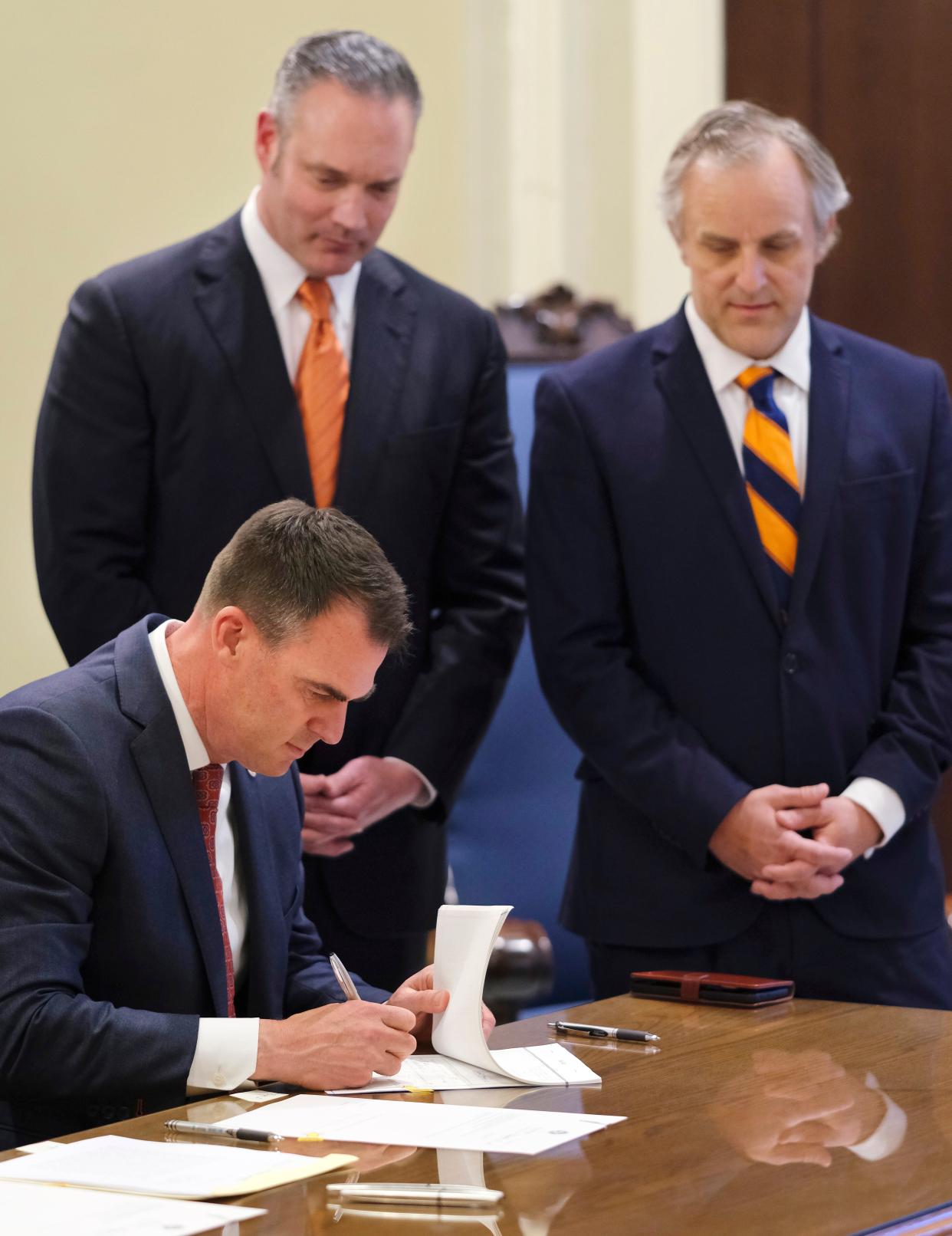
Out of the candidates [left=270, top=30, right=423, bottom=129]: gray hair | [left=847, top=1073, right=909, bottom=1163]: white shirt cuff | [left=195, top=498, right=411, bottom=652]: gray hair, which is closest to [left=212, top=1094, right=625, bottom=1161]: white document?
[left=847, top=1073, right=909, bottom=1163]: white shirt cuff

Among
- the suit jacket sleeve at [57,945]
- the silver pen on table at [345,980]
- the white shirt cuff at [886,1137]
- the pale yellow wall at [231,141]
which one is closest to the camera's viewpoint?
the white shirt cuff at [886,1137]

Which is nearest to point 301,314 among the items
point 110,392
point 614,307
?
point 110,392

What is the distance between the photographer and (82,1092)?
6.87ft

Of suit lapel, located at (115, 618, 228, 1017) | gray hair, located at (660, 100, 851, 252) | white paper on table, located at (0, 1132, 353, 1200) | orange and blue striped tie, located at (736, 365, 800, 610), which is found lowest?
white paper on table, located at (0, 1132, 353, 1200)

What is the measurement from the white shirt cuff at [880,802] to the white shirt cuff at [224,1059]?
123 centimetres

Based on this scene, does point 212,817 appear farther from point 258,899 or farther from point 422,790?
point 422,790

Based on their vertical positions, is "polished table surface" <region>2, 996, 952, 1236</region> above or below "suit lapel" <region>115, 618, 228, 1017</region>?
below

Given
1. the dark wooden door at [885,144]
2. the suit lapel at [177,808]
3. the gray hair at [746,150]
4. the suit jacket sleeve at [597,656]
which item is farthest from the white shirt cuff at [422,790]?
the dark wooden door at [885,144]

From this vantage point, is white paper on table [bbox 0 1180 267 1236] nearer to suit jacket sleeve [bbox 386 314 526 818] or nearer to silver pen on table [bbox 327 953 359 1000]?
silver pen on table [bbox 327 953 359 1000]

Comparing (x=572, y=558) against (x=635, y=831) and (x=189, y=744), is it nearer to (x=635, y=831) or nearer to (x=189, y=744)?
(x=635, y=831)

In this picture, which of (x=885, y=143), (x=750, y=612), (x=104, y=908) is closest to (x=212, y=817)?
(x=104, y=908)

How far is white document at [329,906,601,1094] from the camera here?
215 cm

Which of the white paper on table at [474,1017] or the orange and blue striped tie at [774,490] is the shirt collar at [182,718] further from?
the orange and blue striped tie at [774,490]

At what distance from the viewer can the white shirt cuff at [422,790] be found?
3.09 meters
